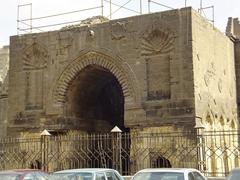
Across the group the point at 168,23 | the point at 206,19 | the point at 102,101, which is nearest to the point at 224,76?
the point at 206,19

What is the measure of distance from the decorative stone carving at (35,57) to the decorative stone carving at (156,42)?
441cm

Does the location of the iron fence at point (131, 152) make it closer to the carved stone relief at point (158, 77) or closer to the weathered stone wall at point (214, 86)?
the weathered stone wall at point (214, 86)

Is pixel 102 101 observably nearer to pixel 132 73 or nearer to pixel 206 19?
pixel 132 73

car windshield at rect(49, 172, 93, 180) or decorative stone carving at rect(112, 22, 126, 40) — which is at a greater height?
decorative stone carving at rect(112, 22, 126, 40)

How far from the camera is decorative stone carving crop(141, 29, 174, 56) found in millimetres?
17016

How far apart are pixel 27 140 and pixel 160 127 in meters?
5.29

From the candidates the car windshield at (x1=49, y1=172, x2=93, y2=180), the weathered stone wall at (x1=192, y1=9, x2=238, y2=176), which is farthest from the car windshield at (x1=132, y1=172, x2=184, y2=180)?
the weathered stone wall at (x1=192, y1=9, x2=238, y2=176)

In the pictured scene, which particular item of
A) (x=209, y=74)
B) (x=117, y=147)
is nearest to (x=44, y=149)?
(x=117, y=147)

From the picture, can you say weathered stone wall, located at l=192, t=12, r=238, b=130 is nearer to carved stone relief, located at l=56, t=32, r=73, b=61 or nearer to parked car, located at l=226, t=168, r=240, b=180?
carved stone relief, located at l=56, t=32, r=73, b=61

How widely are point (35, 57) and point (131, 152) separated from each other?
606cm

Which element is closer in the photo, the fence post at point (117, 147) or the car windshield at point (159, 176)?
the car windshield at point (159, 176)

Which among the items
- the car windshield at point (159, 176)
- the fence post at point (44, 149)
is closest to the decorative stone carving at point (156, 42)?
the fence post at point (44, 149)

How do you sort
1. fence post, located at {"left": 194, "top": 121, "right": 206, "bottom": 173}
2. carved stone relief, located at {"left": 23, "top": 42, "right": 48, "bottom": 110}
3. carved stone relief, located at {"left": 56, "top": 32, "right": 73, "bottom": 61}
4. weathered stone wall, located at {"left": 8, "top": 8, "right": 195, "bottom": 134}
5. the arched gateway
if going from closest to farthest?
1. fence post, located at {"left": 194, "top": 121, "right": 206, "bottom": 173}
2. weathered stone wall, located at {"left": 8, "top": 8, "right": 195, "bottom": 134}
3. the arched gateway
4. carved stone relief, located at {"left": 56, "top": 32, "right": 73, "bottom": 61}
5. carved stone relief, located at {"left": 23, "top": 42, "right": 48, "bottom": 110}

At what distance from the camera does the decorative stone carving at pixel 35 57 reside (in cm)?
1944
